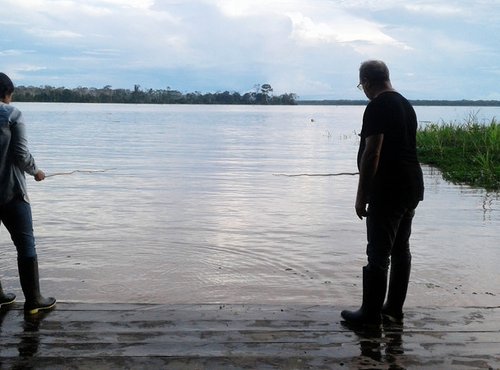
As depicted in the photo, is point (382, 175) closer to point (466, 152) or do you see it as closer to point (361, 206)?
point (361, 206)

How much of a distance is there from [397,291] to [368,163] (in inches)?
42.6

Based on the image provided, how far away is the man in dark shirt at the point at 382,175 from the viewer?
14.3 ft

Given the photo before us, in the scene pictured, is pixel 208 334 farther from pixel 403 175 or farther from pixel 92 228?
pixel 92 228

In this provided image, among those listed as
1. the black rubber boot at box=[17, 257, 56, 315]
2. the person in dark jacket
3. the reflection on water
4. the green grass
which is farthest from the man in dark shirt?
the green grass

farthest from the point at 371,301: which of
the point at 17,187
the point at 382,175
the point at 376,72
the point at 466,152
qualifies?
the point at 466,152

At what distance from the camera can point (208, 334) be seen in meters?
4.26

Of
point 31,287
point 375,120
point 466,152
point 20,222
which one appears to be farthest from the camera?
point 466,152

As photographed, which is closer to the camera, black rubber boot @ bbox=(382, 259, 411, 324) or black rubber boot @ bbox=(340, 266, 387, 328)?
black rubber boot @ bbox=(340, 266, 387, 328)

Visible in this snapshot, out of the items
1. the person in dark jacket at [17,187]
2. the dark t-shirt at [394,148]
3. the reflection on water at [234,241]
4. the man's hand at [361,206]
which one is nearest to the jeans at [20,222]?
the person in dark jacket at [17,187]

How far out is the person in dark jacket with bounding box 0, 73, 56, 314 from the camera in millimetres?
4543

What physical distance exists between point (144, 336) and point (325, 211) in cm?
807

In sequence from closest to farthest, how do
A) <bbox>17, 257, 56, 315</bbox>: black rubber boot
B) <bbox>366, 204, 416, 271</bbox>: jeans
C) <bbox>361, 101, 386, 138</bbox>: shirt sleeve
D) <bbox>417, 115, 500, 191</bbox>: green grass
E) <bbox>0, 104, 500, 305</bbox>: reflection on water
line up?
<bbox>361, 101, 386, 138</bbox>: shirt sleeve < <bbox>366, 204, 416, 271</bbox>: jeans < <bbox>17, 257, 56, 315</bbox>: black rubber boot < <bbox>0, 104, 500, 305</bbox>: reflection on water < <bbox>417, 115, 500, 191</bbox>: green grass

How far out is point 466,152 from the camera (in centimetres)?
2169

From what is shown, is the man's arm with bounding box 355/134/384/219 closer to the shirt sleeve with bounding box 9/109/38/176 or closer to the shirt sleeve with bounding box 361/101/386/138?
the shirt sleeve with bounding box 361/101/386/138
